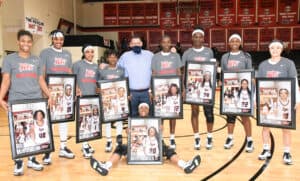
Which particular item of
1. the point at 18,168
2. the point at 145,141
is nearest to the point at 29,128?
the point at 18,168

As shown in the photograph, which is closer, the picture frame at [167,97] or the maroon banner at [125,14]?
the picture frame at [167,97]

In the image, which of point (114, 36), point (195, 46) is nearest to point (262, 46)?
point (114, 36)

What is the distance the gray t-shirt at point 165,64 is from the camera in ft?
15.5

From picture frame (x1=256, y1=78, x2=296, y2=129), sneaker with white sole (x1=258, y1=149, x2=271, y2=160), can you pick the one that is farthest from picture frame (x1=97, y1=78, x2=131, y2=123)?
sneaker with white sole (x1=258, y1=149, x2=271, y2=160)

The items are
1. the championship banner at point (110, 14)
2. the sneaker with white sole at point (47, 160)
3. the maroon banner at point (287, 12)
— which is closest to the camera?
the sneaker with white sole at point (47, 160)

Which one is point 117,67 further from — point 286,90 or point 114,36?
point 114,36

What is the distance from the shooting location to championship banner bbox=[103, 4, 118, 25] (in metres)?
15.3

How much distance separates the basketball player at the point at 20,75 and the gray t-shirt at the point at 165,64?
1.53 meters

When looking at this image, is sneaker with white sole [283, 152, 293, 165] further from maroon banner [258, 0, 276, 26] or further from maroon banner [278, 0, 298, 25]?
maroon banner [278, 0, 298, 25]

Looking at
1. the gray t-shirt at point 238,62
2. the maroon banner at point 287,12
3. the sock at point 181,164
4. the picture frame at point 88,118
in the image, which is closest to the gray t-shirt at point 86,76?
the picture frame at point 88,118

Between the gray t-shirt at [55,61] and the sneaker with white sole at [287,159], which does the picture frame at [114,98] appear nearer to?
the gray t-shirt at [55,61]

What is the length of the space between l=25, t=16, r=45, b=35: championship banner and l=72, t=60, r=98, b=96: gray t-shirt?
629 cm

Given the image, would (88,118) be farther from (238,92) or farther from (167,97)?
(238,92)

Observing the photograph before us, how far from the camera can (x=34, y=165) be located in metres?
4.11
